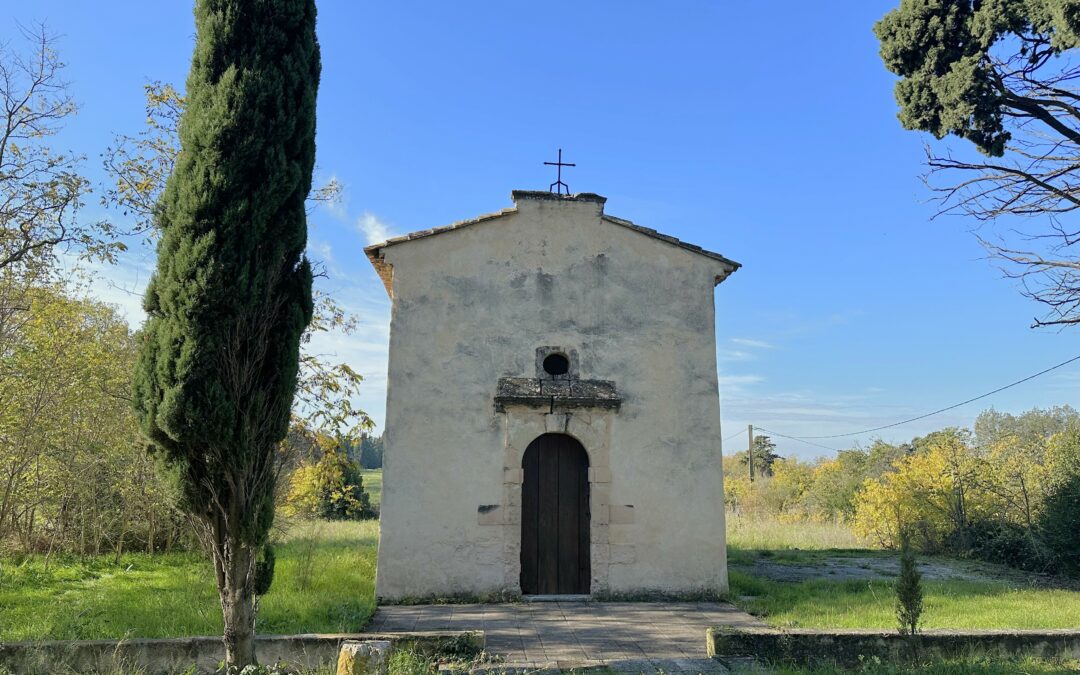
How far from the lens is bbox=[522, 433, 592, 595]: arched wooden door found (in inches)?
353

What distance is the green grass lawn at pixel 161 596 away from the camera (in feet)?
22.9

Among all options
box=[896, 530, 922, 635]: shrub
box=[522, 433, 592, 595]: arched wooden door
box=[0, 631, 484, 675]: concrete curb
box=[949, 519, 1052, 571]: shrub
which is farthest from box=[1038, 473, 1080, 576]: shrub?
box=[0, 631, 484, 675]: concrete curb

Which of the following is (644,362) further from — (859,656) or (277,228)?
(277,228)

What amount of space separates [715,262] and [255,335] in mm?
6671

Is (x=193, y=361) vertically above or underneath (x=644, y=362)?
underneath

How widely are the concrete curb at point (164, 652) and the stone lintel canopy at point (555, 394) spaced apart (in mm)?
→ 3815

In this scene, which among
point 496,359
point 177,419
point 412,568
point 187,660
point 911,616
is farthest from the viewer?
point 496,359

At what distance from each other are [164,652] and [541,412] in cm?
504

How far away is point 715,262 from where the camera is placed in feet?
32.3

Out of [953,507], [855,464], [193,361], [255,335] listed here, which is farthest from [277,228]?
[855,464]

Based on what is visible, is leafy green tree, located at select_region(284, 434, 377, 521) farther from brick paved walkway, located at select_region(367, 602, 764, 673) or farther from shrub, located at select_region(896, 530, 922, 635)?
shrub, located at select_region(896, 530, 922, 635)

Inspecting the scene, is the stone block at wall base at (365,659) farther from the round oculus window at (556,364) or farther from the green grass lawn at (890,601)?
the round oculus window at (556,364)

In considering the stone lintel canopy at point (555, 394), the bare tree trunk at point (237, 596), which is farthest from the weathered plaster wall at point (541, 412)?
the bare tree trunk at point (237, 596)

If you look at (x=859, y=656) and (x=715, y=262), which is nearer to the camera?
(x=859, y=656)
